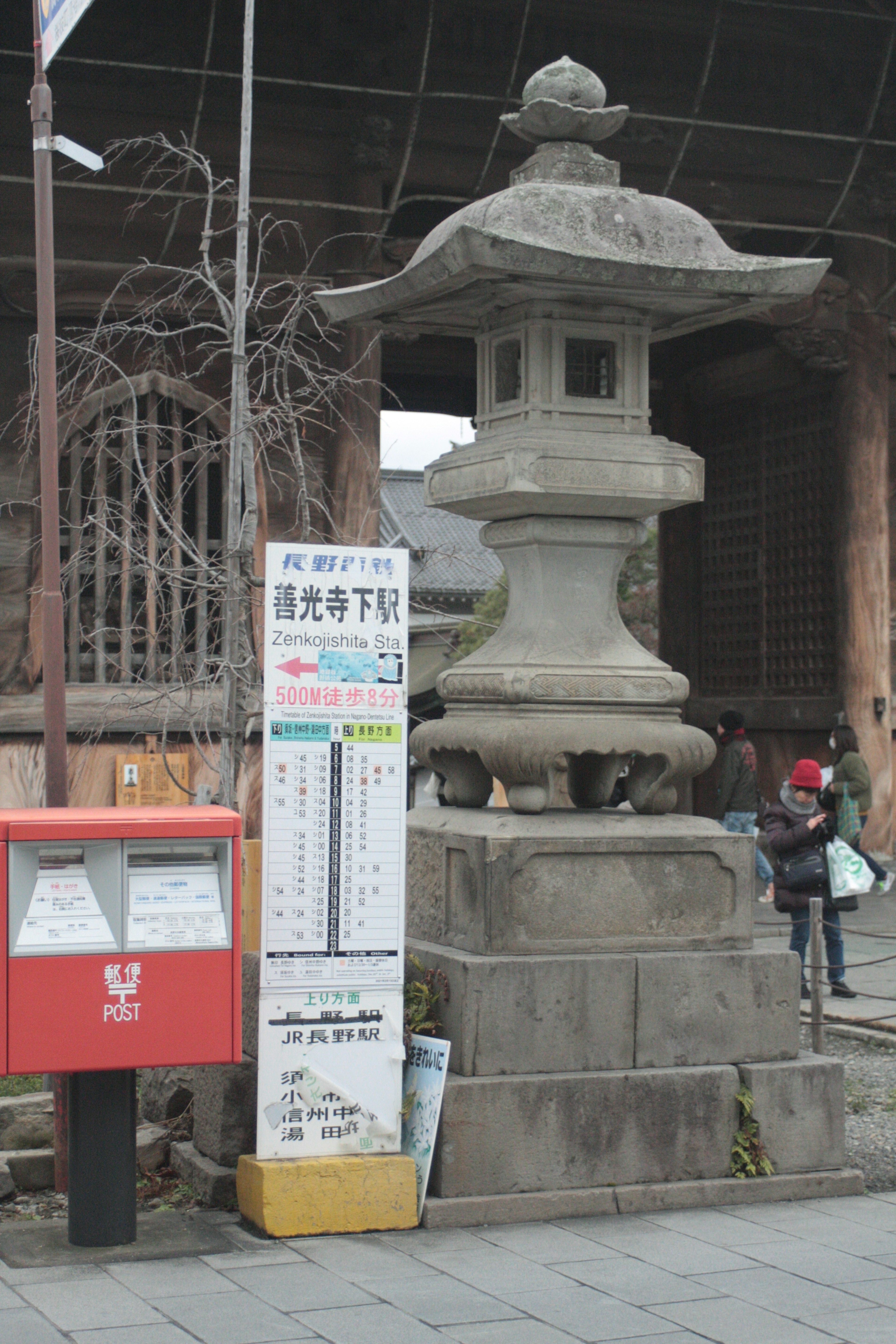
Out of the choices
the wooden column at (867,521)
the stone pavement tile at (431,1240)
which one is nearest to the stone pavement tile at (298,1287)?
the stone pavement tile at (431,1240)

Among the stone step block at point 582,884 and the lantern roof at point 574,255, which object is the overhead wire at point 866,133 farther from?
the stone step block at point 582,884

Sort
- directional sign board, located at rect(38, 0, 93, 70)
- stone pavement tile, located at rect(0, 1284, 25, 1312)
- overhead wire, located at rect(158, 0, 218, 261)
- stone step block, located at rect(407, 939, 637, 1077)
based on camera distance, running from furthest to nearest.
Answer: overhead wire, located at rect(158, 0, 218, 261) → directional sign board, located at rect(38, 0, 93, 70) → stone step block, located at rect(407, 939, 637, 1077) → stone pavement tile, located at rect(0, 1284, 25, 1312)

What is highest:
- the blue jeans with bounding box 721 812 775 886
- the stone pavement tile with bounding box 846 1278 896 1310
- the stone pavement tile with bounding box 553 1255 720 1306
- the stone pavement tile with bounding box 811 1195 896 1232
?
the blue jeans with bounding box 721 812 775 886

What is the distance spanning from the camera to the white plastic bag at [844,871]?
390 inches

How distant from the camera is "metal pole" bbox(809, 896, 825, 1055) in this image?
315 inches

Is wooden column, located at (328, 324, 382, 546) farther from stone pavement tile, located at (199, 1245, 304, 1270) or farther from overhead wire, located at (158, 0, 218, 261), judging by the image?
stone pavement tile, located at (199, 1245, 304, 1270)

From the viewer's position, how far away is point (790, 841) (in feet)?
32.6

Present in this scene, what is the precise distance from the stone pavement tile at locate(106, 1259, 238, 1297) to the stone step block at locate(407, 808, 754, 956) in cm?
157

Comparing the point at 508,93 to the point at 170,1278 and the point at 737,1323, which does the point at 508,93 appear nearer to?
the point at 170,1278

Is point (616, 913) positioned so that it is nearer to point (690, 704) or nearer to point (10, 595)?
point (10, 595)

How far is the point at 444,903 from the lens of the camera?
6359 millimetres

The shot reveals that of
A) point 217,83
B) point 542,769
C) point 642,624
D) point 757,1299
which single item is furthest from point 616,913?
point 642,624

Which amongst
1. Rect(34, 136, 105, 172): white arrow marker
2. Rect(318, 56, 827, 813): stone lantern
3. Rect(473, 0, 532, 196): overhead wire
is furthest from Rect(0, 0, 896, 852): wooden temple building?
Rect(318, 56, 827, 813): stone lantern

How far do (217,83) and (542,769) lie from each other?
9.06 meters
